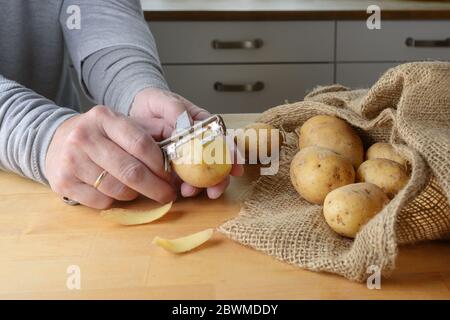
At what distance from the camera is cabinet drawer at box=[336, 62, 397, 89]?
1.71 meters

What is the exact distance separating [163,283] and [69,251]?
112 mm

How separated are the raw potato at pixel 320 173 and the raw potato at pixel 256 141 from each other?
10cm

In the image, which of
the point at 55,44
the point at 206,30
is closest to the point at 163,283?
the point at 55,44

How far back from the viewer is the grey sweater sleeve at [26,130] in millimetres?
636

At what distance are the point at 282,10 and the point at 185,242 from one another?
47.9 inches

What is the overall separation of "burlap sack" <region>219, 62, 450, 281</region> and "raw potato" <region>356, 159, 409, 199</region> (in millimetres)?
21

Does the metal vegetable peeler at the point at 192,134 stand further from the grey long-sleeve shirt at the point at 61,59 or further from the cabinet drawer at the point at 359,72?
the cabinet drawer at the point at 359,72

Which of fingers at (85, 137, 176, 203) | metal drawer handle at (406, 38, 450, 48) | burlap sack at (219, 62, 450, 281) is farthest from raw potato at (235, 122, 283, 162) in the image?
metal drawer handle at (406, 38, 450, 48)

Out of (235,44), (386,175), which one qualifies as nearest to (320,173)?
(386,175)

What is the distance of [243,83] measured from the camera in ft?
5.58

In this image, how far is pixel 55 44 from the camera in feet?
3.31

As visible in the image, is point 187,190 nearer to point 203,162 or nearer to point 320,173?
point 203,162

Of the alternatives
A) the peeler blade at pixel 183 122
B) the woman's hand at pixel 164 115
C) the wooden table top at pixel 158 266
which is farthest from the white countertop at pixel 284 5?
the wooden table top at pixel 158 266

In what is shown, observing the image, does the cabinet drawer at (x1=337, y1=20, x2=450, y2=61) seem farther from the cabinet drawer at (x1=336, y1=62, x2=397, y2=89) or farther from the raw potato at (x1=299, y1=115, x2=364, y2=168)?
the raw potato at (x1=299, y1=115, x2=364, y2=168)
